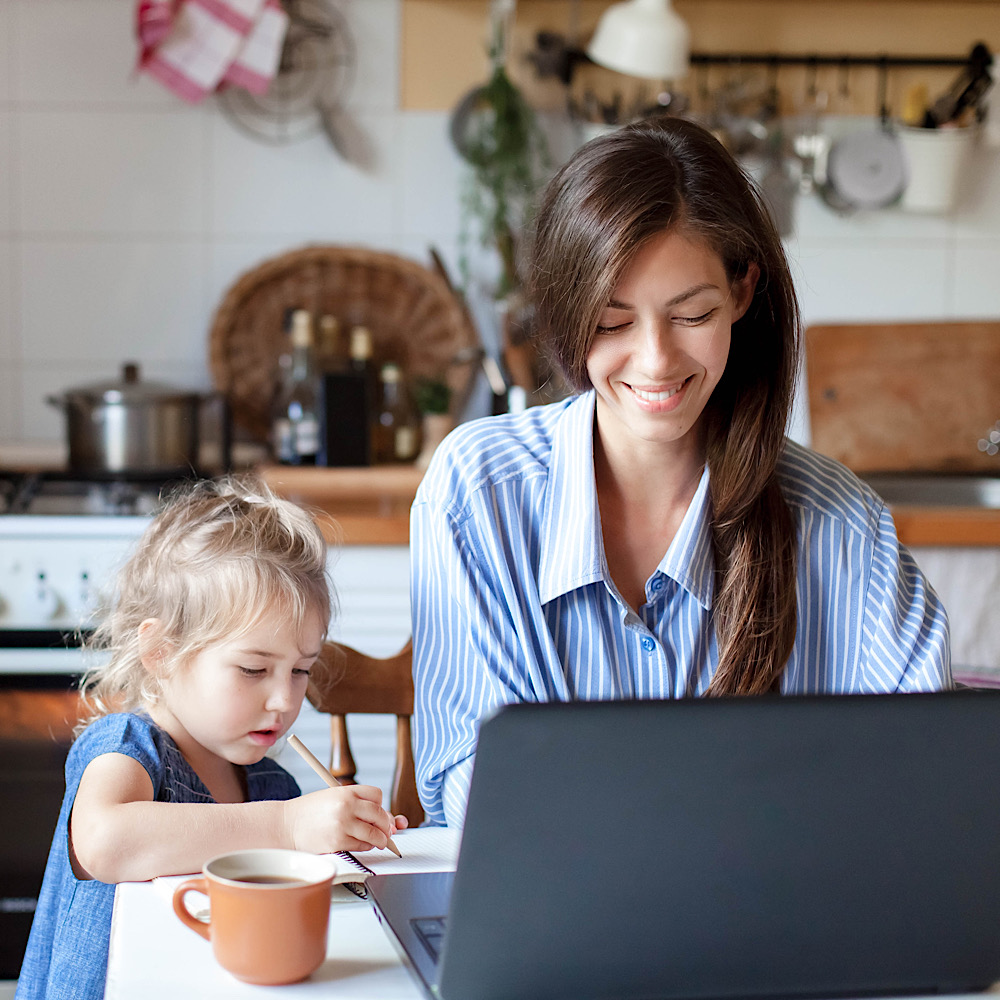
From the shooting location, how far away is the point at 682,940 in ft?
1.94

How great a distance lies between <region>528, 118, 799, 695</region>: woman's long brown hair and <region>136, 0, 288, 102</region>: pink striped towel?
4.86ft

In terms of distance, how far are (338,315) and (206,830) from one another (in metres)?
1.75

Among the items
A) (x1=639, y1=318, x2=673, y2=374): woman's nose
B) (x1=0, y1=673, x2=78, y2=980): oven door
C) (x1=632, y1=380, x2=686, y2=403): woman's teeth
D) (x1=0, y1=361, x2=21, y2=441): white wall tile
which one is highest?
(x1=639, y1=318, x2=673, y2=374): woman's nose

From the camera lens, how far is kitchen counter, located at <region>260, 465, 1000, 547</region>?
1.87m

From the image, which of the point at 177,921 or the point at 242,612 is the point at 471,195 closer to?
the point at 242,612

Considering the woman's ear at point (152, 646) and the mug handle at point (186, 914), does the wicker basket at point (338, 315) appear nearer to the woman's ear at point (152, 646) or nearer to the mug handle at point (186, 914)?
the woman's ear at point (152, 646)

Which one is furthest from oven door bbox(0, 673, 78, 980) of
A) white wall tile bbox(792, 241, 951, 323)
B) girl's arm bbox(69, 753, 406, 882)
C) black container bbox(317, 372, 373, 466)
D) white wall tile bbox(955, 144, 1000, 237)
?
white wall tile bbox(955, 144, 1000, 237)

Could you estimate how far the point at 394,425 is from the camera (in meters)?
2.40

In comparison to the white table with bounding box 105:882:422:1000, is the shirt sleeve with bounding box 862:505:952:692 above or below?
above

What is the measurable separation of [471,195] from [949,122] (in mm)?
973

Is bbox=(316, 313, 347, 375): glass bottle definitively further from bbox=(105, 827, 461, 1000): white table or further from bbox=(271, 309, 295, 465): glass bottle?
bbox=(105, 827, 461, 1000): white table

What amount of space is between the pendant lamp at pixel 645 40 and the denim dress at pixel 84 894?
5.59 feet

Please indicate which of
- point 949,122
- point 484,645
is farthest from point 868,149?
point 484,645

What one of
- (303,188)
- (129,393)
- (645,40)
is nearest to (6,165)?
(303,188)
